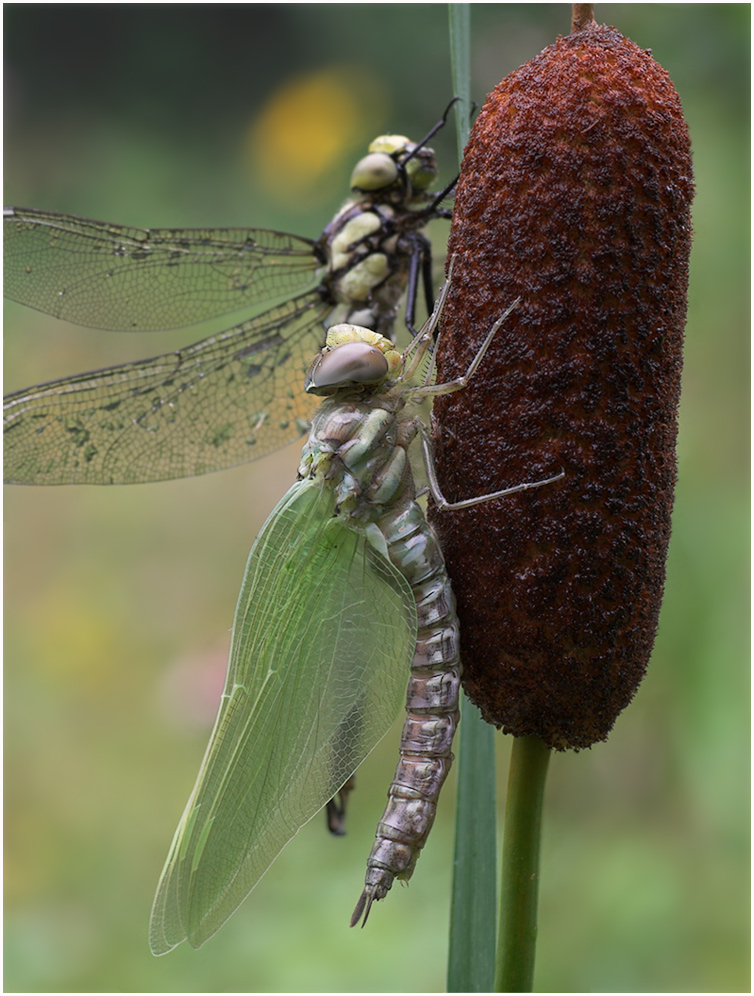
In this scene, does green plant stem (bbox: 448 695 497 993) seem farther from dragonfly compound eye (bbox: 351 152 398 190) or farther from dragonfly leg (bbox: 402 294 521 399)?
dragonfly compound eye (bbox: 351 152 398 190)

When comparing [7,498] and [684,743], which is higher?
[7,498]

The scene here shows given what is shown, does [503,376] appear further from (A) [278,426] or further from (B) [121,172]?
(B) [121,172]

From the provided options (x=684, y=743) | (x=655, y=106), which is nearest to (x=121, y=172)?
(x=684, y=743)

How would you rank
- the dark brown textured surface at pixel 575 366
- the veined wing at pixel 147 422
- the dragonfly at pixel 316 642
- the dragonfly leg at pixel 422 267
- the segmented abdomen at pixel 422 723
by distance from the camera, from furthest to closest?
the veined wing at pixel 147 422
the dragonfly leg at pixel 422 267
the dragonfly at pixel 316 642
the segmented abdomen at pixel 422 723
the dark brown textured surface at pixel 575 366

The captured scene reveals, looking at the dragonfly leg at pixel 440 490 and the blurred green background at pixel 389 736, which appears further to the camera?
the blurred green background at pixel 389 736

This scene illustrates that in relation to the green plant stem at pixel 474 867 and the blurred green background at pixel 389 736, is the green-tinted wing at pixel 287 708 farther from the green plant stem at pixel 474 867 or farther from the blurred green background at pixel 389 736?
→ the blurred green background at pixel 389 736

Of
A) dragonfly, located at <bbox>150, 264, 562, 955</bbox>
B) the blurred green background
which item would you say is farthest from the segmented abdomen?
the blurred green background

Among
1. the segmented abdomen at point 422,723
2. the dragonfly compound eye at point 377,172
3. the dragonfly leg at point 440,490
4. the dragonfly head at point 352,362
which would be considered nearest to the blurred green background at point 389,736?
the dragonfly compound eye at point 377,172
